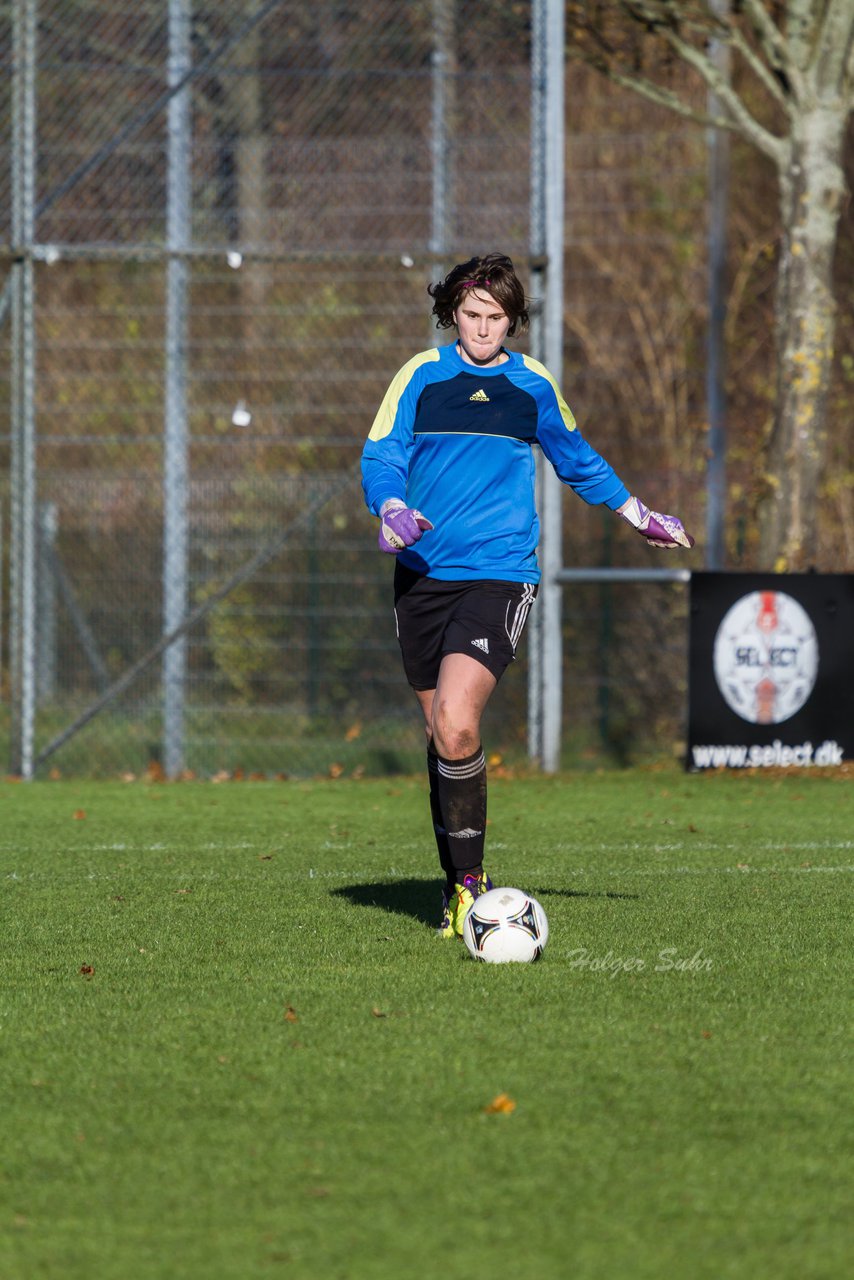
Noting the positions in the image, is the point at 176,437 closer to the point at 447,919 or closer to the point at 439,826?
A: the point at 439,826

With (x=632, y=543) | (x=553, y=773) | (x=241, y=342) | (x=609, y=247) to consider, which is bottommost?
(x=553, y=773)

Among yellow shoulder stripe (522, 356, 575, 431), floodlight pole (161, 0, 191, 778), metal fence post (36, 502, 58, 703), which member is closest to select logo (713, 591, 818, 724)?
floodlight pole (161, 0, 191, 778)

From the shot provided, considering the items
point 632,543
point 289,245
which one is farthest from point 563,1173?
point 289,245

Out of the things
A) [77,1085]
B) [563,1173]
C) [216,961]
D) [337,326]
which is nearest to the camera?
[563,1173]

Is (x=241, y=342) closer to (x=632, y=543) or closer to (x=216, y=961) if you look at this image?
(x=632, y=543)

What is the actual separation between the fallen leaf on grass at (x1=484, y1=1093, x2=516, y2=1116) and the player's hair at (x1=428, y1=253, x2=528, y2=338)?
2813 millimetres

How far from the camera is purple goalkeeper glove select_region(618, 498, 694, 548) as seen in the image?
6402 millimetres

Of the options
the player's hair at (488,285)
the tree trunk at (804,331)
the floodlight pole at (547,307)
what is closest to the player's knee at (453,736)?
the player's hair at (488,285)

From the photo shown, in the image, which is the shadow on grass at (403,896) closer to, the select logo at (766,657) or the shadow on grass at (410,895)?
the shadow on grass at (410,895)

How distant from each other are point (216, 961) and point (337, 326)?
1029 centimetres

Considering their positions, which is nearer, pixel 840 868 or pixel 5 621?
pixel 840 868

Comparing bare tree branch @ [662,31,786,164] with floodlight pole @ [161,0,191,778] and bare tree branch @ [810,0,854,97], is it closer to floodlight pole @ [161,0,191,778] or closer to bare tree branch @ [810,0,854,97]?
bare tree branch @ [810,0,854,97]

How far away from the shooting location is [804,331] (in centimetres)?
1331

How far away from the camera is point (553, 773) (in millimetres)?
12578
